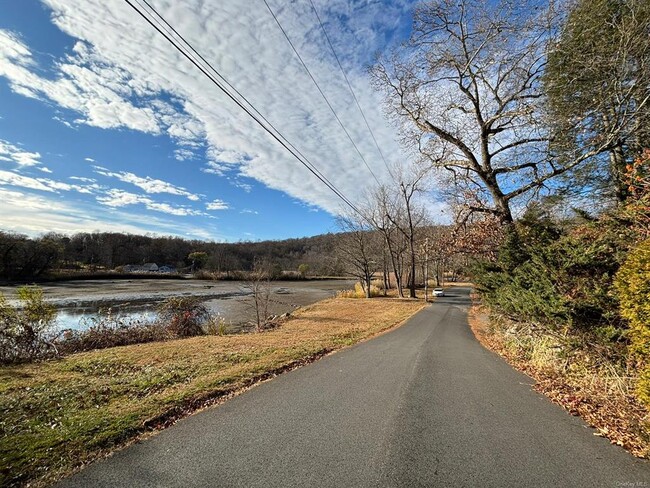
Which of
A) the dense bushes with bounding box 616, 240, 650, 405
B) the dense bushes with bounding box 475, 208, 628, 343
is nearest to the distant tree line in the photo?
the dense bushes with bounding box 475, 208, 628, 343

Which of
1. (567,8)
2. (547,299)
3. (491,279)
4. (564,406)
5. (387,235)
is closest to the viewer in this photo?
(564,406)

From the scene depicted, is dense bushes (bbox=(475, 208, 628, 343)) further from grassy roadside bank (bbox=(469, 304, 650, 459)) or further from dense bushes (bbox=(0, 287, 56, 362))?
dense bushes (bbox=(0, 287, 56, 362))

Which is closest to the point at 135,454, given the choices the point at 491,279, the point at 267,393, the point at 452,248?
the point at 267,393

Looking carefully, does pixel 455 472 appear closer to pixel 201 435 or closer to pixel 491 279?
pixel 201 435

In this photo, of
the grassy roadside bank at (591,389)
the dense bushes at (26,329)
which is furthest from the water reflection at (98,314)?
the grassy roadside bank at (591,389)

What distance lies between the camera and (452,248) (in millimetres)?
13445

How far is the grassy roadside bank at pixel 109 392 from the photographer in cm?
324

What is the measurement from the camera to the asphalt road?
2.85 meters

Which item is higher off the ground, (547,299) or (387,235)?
(387,235)

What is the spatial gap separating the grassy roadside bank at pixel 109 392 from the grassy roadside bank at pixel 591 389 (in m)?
4.85

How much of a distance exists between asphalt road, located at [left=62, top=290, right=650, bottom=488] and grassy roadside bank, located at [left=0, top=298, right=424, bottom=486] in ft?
1.34

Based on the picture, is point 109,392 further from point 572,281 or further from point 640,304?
point 572,281

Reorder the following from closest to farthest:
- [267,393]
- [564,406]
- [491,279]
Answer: [564,406] → [267,393] → [491,279]

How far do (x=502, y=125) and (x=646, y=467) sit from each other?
43.9 ft
